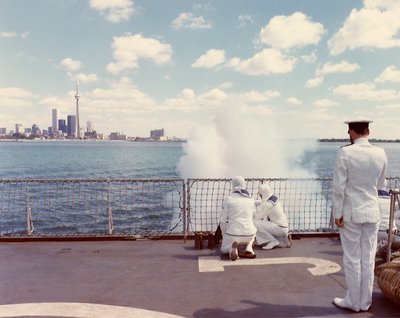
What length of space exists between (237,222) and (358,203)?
2806 mm

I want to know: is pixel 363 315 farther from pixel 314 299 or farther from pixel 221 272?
pixel 221 272

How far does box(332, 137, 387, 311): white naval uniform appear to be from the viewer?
4441 mm

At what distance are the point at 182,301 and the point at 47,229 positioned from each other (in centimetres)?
2871

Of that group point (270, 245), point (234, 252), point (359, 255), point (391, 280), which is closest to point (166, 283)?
point (234, 252)

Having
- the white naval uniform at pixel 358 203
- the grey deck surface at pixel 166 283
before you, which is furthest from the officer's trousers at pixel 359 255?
the grey deck surface at pixel 166 283

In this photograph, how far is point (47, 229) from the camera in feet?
100

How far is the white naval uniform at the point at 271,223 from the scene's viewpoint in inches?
302

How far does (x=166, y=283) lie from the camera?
224 inches

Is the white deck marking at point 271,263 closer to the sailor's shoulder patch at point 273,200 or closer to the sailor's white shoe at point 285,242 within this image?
the sailor's white shoe at point 285,242

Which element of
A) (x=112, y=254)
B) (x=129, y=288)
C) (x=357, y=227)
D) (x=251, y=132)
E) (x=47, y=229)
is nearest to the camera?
(x=357, y=227)

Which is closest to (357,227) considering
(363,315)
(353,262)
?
(353,262)

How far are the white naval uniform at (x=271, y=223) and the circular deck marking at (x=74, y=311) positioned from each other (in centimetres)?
354

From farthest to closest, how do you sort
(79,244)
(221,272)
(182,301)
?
(79,244), (221,272), (182,301)

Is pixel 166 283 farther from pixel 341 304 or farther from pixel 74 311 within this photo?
pixel 341 304
